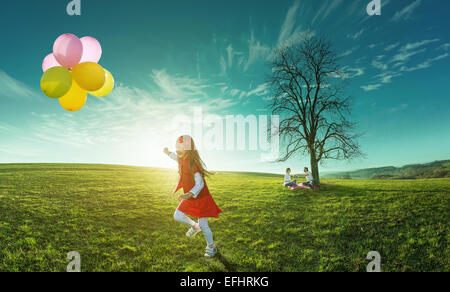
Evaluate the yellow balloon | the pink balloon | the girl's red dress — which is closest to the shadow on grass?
the girl's red dress

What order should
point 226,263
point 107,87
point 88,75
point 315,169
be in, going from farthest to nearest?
point 315,169
point 107,87
point 88,75
point 226,263

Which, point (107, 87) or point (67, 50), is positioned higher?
point (67, 50)

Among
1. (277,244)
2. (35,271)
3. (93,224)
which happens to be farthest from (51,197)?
(277,244)

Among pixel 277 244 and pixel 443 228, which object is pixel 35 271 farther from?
pixel 443 228

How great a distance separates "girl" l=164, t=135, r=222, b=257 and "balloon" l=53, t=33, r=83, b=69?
3.61 meters

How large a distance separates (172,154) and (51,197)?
27.5ft

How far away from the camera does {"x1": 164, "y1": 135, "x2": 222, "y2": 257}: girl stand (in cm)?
443

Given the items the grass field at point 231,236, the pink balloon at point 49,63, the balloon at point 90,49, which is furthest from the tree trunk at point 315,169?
the pink balloon at point 49,63

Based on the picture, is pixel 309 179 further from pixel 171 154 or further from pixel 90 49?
pixel 90 49

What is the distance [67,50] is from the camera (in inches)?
200

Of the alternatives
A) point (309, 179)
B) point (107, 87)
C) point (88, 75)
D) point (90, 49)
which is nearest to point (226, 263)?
point (88, 75)

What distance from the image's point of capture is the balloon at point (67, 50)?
16.6 feet

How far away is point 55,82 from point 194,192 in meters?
4.26

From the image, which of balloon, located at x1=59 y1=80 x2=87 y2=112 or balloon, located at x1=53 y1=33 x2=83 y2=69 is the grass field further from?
balloon, located at x1=53 y1=33 x2=83 y2=69
